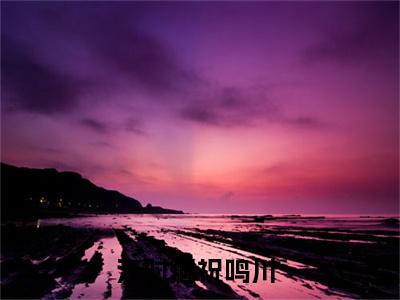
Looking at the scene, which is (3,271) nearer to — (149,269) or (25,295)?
(25,295)

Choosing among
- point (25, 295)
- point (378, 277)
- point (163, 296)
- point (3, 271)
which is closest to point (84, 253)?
point (3, 271)

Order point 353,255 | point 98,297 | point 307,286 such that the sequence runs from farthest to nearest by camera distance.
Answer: point 353,255 → point 307,286 → point 98,297

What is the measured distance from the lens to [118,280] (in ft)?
39.9

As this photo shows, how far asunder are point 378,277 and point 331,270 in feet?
6.36

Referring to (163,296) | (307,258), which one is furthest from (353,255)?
(163,296)

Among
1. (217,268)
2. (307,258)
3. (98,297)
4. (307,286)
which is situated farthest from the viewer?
(307,258)

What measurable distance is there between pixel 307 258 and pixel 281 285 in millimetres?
7523

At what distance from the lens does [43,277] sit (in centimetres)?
1249

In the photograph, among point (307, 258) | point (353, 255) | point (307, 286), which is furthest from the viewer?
point (353, 255)

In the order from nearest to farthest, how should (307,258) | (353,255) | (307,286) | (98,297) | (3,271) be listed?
(98,297), (307,286), (3,271), (307,258), (353,255)

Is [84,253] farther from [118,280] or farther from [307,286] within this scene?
[307,286]

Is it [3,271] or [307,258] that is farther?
[307,258]

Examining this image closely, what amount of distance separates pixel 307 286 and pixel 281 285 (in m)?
0.89

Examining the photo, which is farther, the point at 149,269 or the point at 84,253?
the point at 84,253
